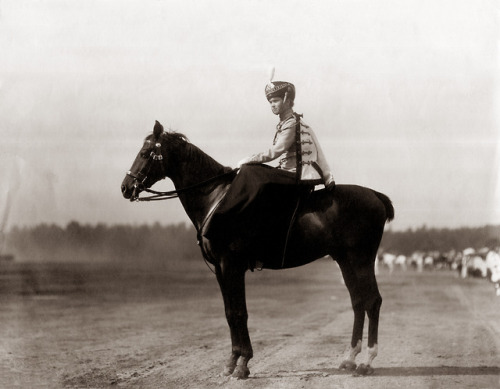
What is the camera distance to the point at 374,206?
8586 millimetres

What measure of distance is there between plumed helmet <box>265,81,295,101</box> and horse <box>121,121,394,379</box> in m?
0.94

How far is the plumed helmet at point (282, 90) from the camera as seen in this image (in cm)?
815

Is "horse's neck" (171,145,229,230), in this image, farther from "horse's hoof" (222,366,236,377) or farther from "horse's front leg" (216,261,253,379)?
"horse's hoof" (222,366,236,377)

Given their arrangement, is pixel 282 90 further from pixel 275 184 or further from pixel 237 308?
pixel 237 308

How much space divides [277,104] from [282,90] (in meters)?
0.16

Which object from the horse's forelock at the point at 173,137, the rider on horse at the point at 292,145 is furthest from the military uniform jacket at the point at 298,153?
the horse's forelock at the point at 173,137

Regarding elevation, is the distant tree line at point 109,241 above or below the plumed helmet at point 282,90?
below

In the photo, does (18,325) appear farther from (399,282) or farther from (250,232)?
(399,282)

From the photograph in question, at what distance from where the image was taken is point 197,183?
829 centimetres

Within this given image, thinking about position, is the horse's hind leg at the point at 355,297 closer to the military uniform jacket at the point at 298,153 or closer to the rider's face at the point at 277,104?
the military uniform jacket at the point at 298,153

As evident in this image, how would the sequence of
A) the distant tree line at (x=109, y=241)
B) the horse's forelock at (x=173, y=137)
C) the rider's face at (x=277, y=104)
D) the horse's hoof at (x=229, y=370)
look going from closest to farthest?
the horse's forelock at (x=173, y=137) → the rider's face at (x=277, y=104) → the horse's hoof at (x=229, y=370) → the distant tree line at (x=109, y=241)

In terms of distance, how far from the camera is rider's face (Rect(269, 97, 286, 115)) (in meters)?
8.20

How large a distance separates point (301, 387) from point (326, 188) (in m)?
2.15

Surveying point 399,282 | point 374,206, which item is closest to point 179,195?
point 374,206
